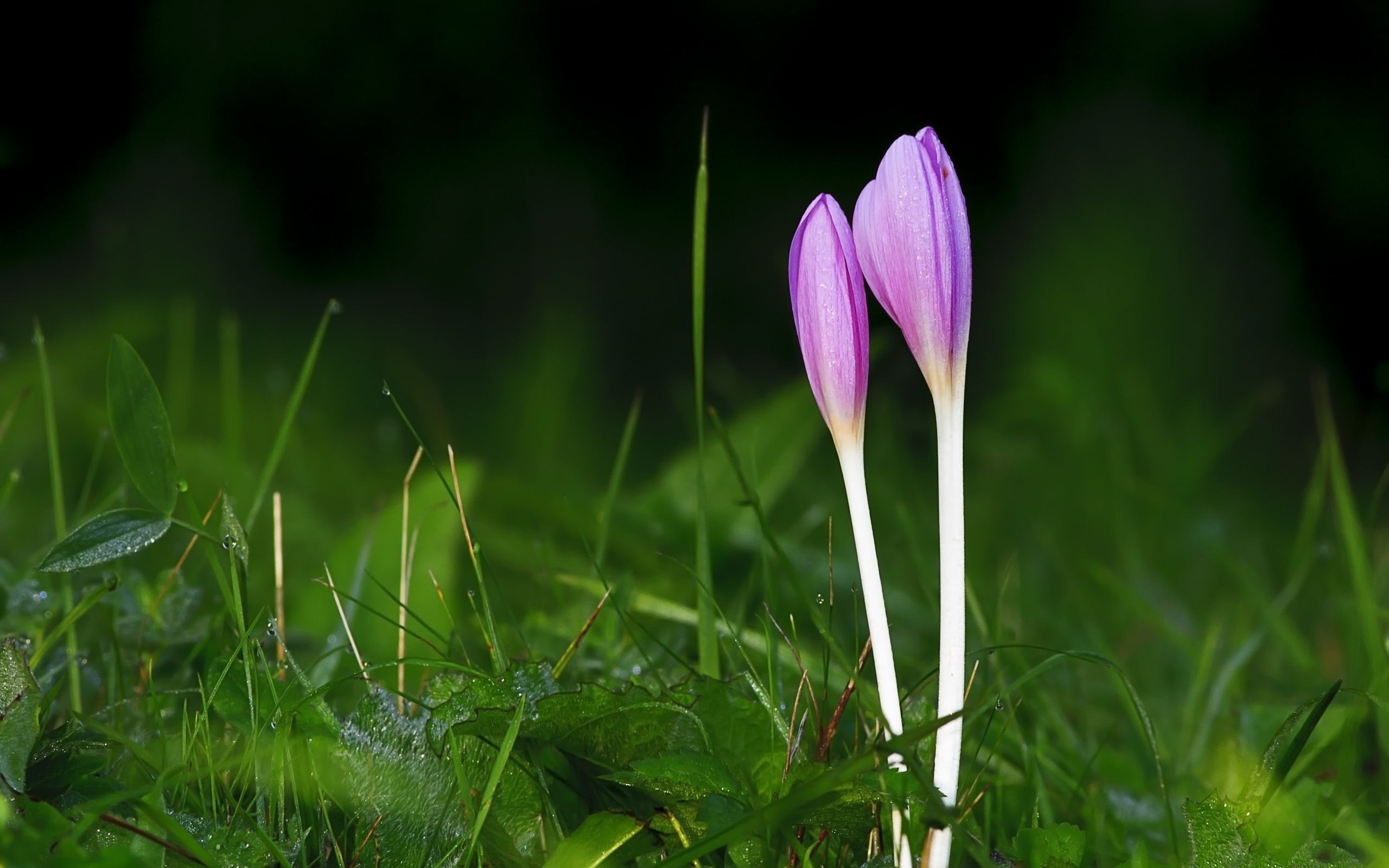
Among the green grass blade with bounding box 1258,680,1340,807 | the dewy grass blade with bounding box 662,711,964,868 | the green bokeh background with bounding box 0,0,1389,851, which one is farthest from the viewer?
the green bokeh background with bounding box 0,0,1389,851

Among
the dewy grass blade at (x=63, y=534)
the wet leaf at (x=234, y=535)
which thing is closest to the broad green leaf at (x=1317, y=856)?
the wet leaf at (x=234, y=535)

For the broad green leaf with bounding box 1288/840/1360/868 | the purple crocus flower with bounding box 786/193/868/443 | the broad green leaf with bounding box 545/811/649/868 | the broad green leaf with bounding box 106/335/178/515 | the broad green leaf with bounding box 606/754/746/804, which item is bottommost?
the broad green leaf with bounding box 1288/840/1360/868

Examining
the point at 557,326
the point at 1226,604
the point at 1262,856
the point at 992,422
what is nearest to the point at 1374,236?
the point at 992,422

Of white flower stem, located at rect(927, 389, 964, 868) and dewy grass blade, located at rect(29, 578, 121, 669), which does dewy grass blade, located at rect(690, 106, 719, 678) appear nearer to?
white flower stem, located at rect(927, 389, 964, 868)

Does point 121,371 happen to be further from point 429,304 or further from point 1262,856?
point 429,304

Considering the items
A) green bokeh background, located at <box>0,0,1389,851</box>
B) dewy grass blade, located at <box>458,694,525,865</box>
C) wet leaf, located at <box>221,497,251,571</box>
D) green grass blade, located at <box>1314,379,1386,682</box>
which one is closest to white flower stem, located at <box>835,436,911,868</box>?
dewy grass blade, located at <box>458,694,525,865</box>

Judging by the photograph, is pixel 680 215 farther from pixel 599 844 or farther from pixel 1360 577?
pixel 599 844

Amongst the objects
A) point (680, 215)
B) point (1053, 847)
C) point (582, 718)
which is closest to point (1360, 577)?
point (1053, 847)
